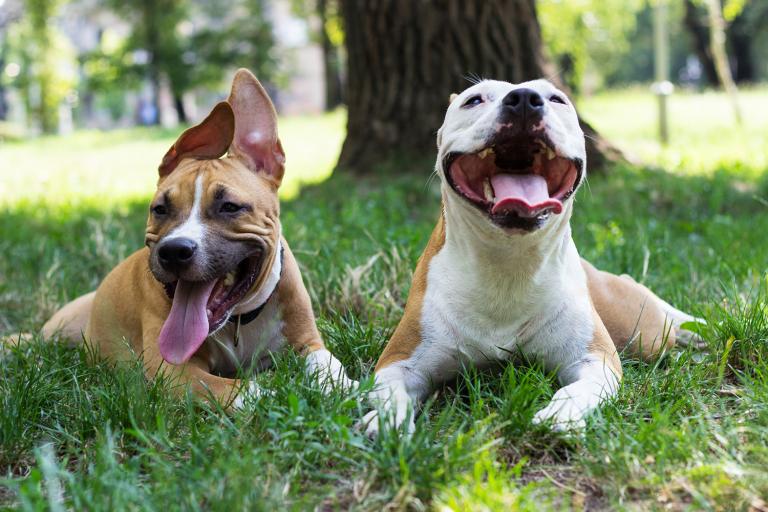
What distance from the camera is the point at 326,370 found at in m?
3.48

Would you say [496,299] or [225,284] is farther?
[225,284]

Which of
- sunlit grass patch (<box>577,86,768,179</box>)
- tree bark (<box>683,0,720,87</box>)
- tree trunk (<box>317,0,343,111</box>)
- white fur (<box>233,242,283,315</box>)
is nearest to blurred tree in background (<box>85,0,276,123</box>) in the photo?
tree trunk (<box>317,0,343,111</box>)

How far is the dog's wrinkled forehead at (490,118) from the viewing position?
3143 millimetres

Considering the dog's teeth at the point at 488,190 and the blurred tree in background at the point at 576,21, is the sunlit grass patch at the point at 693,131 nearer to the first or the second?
the blurred tree in background at the point at 576,21

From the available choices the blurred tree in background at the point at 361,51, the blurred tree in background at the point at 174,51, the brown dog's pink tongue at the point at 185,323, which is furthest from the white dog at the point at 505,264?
the blurred tree in background at the point at 174,51

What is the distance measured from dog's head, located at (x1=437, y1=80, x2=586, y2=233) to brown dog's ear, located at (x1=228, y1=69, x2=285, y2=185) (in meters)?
0.97

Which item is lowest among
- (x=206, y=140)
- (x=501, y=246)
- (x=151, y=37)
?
(x=501, y=246)

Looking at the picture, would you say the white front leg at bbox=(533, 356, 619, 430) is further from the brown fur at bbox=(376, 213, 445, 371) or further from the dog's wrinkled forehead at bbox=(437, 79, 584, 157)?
the dog's wrinkled forehead at bbox=(437, 79, 584, 157)

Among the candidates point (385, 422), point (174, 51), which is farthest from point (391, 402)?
point (174, 51)

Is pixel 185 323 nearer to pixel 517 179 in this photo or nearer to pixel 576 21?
pixel 517 179

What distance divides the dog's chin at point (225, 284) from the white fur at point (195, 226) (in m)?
0.15

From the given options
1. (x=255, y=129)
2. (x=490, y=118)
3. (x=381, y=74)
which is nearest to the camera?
(x=490, y=118)

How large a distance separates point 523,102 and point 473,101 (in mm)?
426

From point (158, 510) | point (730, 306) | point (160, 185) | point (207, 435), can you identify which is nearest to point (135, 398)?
point (207, 435)
